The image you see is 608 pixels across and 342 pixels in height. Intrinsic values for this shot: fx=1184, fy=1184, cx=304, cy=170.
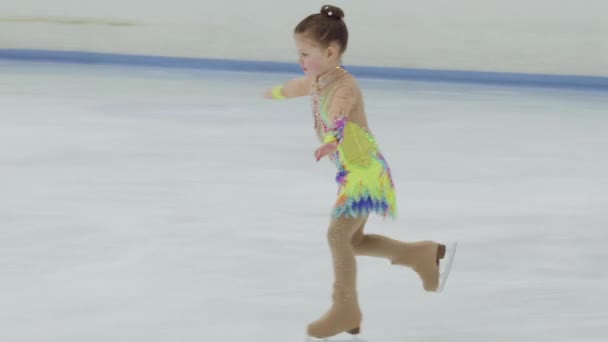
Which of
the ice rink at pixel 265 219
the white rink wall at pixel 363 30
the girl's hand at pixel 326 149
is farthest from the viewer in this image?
the white rink wall at pixel 363 30

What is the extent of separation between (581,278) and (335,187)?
1326 millimetres

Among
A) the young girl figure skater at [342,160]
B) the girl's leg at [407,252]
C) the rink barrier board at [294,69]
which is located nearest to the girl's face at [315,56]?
the young girl figure skater at [342,160]

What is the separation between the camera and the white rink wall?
7551 mm

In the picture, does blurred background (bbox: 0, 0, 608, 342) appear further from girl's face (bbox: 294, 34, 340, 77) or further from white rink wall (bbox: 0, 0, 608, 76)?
girl's face (bbox: 294, 34, 340, 77)

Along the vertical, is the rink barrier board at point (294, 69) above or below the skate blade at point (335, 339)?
below

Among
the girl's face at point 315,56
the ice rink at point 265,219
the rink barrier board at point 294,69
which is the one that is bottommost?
the rink barrier board at point 294,69

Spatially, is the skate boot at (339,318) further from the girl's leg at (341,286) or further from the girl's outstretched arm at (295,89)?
the girl's outstretched arm at (295,89)

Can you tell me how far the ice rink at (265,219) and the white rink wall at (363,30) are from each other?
1129 millimetres

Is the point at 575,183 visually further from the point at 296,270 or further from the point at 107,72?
the point at 107,72

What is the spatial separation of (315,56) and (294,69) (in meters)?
5.79

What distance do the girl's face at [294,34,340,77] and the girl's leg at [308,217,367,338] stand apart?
0.29 metres

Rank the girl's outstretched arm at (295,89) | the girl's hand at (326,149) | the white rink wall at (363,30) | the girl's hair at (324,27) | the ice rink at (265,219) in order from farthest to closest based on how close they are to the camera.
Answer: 1. the white rink wall at (363,30)
2. the ice rink at (265,219)
3. the girl's outstretched arm at (295,89)
4. the girl's hair at (324,27)
5. the girl's hand at (326,149)

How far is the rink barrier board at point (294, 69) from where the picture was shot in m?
7.56

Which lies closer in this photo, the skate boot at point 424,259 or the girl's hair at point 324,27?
the girl's hair at point 324,27
